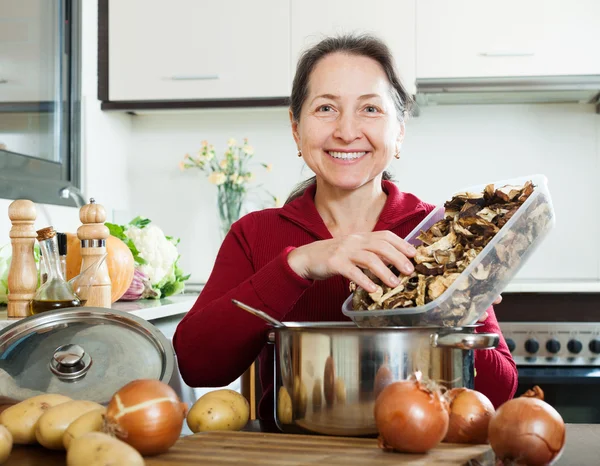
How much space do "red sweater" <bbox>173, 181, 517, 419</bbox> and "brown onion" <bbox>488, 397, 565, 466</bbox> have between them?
1.46ft

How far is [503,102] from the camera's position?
9.24 feet

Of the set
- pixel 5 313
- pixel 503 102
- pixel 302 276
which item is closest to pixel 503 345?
pixel 302 276

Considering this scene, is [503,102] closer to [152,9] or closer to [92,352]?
[152,9]

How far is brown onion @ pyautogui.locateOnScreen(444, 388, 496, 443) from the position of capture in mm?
729

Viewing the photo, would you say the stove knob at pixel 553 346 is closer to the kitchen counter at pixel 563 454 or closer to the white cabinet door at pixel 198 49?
the white cabinet door at pixel 198 49

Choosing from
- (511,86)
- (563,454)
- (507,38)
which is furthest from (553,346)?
(563,454)

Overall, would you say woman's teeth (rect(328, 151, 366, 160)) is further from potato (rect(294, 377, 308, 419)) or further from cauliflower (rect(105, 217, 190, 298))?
cauliflower (rect(105, 217, 190, 298))

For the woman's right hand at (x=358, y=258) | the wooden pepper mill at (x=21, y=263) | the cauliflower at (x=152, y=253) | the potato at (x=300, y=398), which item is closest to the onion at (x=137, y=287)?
the cauliflower at (x=152, y=253)

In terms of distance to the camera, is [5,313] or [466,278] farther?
[5,313]

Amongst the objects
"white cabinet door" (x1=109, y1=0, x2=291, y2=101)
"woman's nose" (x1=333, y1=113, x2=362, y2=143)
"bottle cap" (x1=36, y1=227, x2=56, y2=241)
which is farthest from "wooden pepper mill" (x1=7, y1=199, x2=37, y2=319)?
"white cabinet door" (x1=109, y1=0, x2=291, y2=101)

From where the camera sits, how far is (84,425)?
68 cm

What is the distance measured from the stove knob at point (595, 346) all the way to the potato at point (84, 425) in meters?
1.84

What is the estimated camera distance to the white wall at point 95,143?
2625 millimetres

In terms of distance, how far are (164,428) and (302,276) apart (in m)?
0.42
